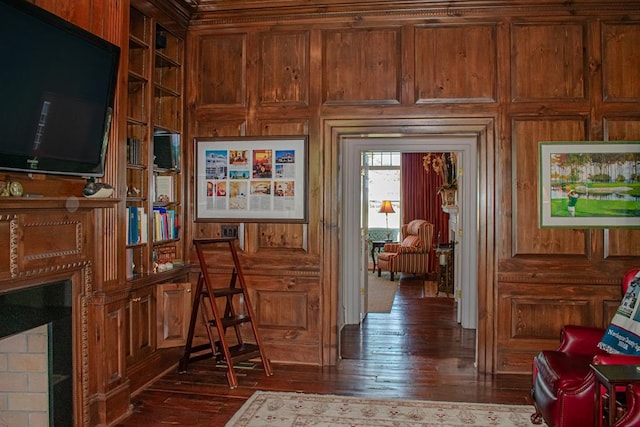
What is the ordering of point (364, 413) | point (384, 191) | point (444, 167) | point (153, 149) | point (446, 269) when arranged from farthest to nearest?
point (384, 191)
point (444, 167)
point (446, 269)
point (153, 149)
point (364, 413)

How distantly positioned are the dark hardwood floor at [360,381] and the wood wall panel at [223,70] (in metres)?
2.40

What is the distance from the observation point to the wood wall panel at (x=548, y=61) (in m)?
4.29

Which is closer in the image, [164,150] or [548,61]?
[548,61]

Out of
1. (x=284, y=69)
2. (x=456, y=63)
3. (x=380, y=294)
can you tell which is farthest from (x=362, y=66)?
(x=380, y=294)

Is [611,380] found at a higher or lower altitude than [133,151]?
lower

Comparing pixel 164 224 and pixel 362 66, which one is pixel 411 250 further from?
pixel 164 224

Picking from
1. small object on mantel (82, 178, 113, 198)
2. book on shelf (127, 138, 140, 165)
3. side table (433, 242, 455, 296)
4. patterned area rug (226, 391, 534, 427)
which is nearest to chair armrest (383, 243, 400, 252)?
side table (433, 242, 455, 296)

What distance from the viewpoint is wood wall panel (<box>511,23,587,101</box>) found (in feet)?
14.1

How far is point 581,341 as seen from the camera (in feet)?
10.8

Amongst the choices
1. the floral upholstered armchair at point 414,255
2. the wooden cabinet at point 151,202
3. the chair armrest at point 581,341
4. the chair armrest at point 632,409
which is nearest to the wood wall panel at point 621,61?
the chair armrest at point 581,341

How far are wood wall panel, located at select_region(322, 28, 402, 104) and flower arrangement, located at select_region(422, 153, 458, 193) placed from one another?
4.79 metres

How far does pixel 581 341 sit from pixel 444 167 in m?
7.24

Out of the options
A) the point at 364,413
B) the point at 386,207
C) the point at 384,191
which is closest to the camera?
the point at 364,413

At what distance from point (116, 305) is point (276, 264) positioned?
5.06 ft
